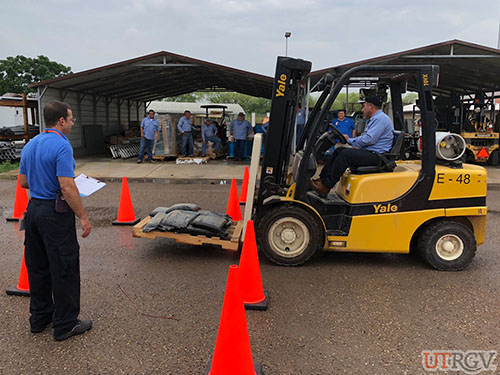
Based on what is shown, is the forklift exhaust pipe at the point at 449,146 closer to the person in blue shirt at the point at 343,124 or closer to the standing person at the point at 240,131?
the person in blue shirt at the point at 343,124

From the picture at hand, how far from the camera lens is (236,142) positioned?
17.2 metres

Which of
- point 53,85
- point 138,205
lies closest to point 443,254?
point 138,205

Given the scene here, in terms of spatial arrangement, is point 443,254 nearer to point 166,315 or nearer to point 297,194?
point 297,194

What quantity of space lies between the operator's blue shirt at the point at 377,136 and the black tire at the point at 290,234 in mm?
1068

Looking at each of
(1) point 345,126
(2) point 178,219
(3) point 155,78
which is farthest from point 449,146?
(3) point 155,78

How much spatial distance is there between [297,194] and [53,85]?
1414cm

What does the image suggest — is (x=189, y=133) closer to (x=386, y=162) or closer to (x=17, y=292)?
(x=386, y=162)

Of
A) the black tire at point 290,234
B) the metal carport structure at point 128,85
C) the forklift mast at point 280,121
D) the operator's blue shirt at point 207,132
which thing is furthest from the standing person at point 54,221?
the operator's blue shirt at point 207,132

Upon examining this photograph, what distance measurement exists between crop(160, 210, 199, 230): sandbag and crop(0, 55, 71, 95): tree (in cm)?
4393

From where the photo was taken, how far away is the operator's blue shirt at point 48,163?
310cm

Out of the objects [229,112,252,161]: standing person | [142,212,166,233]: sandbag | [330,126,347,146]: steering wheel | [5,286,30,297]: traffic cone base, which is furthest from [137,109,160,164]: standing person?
[5,286,30,297]: traffic cone base

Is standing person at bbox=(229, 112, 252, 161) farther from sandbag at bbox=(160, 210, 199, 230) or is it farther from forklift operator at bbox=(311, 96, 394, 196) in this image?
forklift operator at bbox=(311, 96, 394, 196)

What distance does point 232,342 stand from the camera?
2.81 meters

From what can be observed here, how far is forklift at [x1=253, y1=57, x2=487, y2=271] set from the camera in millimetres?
4852
